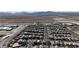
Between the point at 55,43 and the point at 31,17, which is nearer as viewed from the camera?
the point at 55,43
